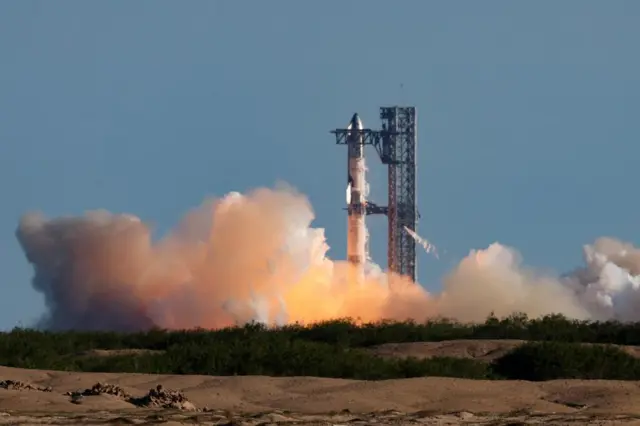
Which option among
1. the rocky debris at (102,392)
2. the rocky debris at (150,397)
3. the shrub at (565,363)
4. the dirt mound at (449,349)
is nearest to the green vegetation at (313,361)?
the shrub at (565,363)

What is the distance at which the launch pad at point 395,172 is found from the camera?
262ft

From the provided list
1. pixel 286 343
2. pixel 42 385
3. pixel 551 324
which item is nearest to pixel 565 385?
pixel 42 385

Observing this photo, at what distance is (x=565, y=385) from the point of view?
2697 centimetres

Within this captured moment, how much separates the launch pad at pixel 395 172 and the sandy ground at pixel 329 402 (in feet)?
168

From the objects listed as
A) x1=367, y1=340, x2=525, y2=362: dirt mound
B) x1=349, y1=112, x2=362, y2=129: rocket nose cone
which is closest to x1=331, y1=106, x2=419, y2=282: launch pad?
x1=349, y1=112, x2=362, y2=129: rocket nose cone

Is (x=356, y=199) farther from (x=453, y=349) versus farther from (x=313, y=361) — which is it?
(x=313, y=361)

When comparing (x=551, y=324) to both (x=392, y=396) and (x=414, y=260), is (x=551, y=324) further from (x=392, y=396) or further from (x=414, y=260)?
(x=414, y=260)

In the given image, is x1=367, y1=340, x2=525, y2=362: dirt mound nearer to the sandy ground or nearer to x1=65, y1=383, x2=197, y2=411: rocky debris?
the sandy ground

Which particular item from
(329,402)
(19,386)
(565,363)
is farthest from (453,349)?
(19,386)

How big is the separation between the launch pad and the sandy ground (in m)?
51.3

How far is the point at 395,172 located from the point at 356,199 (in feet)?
17.1

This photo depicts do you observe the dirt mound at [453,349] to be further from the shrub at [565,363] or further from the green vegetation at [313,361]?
the shrub at [565,363]

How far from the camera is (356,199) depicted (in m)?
78.2

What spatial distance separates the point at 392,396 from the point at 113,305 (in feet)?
163
